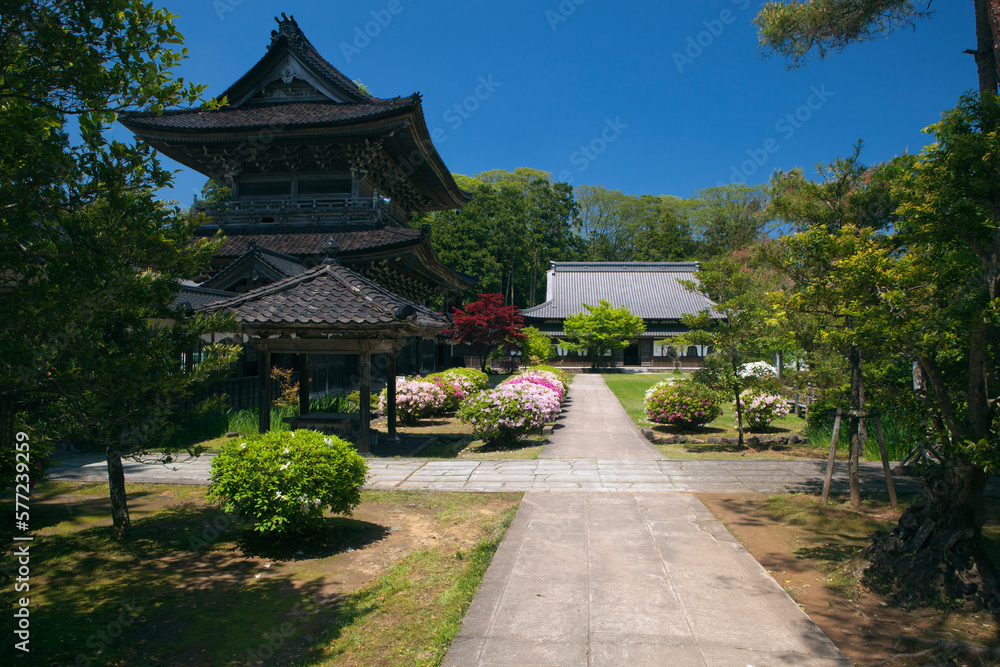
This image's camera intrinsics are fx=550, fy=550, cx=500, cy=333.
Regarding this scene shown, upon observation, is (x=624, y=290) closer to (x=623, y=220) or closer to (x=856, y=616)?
(x=623, y=220)

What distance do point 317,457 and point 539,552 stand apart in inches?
90.5

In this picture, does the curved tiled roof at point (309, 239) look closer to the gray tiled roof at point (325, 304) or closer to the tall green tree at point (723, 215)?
the gray tiled roof at point (325, 304)

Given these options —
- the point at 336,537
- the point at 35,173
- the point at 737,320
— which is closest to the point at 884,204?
the point at 737,320

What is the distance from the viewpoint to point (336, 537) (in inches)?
225

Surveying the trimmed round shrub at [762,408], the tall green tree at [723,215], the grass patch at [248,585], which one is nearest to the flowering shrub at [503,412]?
the grass patch at [248,585]

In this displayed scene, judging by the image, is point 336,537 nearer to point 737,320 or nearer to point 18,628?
point 18,628

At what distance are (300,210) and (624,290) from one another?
31.1 meters

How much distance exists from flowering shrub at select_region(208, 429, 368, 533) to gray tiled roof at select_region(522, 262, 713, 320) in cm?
3441

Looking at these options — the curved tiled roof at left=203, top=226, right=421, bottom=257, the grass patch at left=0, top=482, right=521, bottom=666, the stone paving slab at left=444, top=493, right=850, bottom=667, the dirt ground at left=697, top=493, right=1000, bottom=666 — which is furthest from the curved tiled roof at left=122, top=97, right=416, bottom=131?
the dirt ground at left=697, top=493, right=1000, bottom=666

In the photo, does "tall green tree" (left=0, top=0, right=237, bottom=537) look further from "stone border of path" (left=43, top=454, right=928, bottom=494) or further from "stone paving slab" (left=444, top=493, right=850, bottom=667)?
"stone border of path" (left=43, top=454, right=928, bottom=494)

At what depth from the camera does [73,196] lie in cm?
354

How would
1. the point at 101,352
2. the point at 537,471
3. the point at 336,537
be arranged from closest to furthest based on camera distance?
the point at 101,352 < the point at 336,537 < the point at 537,471

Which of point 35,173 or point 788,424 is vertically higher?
point 35,173

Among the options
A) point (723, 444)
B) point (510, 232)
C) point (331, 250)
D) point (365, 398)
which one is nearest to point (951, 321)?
point (723, 444)
